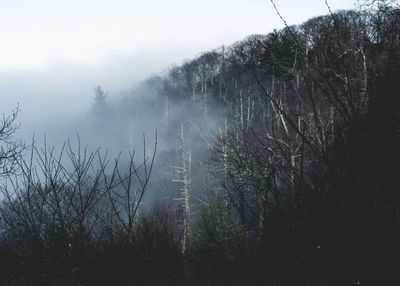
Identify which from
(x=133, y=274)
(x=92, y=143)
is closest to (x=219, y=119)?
(x=133, y=274)

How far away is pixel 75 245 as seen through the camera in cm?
362

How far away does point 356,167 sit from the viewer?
1592 mm

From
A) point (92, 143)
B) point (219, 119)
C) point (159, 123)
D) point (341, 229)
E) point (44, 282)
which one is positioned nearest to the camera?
point (341, 229)

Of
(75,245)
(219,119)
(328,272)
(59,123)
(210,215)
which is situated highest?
(59,123)

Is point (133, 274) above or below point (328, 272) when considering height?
below

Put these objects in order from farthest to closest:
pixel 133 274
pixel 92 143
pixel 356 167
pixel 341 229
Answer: pixel 92 143
pixel 133 274
pixel 341 229
pixel 356 167

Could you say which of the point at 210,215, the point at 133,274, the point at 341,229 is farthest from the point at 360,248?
the point at 210,215

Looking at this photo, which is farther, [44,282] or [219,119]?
[219,119]

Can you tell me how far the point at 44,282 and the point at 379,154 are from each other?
404cm

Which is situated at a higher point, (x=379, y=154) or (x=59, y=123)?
(x=59, y=123)

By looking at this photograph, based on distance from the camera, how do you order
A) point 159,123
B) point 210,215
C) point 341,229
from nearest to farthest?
point 341,229 → point 210,215 → point 159,123

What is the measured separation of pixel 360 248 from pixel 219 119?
36.6 m

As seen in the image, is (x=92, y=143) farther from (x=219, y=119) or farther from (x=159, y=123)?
(x=219, y=119)

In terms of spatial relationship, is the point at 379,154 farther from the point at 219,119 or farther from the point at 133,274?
the point at 219,119
